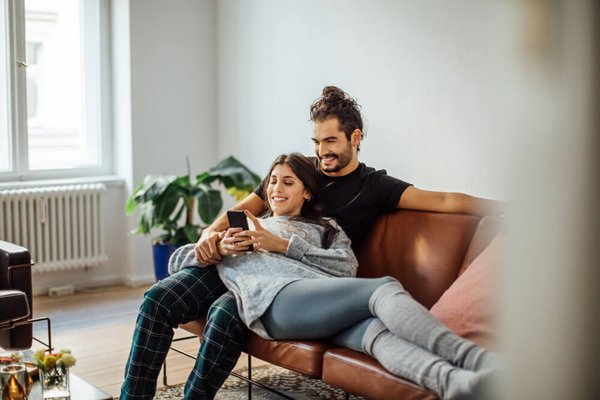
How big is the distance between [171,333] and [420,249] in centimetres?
89

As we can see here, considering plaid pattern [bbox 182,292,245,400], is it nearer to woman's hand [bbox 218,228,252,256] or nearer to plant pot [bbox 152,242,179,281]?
woman's hand [bbox 218,228,252,256]

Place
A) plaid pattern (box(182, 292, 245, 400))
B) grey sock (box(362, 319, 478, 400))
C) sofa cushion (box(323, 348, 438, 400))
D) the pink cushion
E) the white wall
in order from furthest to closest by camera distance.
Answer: the white wall
plaid pattern (box(182, 292, 245, 400))
the pink cushion
sofa cushion (box(323, 348, 438, 400))
grey sock (box(362, 319, 478, 400))

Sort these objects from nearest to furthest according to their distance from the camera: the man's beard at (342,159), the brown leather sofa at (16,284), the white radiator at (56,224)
A: the man's beard at (342,159)
the brown leather sofa at (16,284)
the white radiator at (56,224)

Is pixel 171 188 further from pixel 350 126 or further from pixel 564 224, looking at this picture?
pixel 564 224

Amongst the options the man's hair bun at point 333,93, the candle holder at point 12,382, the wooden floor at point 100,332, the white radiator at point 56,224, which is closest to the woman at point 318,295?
the man's hair bun at point 333,93

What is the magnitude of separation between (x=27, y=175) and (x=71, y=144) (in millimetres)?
355

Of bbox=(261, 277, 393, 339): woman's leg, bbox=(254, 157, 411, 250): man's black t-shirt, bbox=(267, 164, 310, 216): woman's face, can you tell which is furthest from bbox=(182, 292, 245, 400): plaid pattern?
bbox=(254, 157, 411, 250): man's black t-shirt

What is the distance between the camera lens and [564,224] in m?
0.27

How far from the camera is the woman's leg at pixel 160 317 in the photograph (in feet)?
8.09

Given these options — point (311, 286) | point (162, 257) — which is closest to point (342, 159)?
point (311, 286)

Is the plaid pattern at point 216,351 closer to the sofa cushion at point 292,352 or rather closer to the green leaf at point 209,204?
the sofa cushion at point 292,352

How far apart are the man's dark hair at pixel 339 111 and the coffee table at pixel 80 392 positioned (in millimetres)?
1232

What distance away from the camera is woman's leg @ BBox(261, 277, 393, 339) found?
221 centimetres

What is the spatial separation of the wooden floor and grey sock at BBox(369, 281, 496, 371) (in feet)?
4.48
